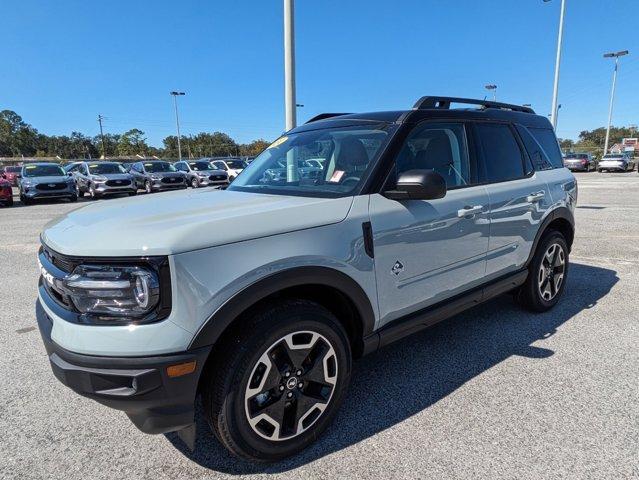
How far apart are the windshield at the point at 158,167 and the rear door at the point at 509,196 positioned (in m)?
22.2

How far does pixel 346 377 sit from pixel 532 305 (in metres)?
2.56

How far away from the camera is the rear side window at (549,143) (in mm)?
4211

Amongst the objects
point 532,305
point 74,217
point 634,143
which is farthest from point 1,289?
point 634,143

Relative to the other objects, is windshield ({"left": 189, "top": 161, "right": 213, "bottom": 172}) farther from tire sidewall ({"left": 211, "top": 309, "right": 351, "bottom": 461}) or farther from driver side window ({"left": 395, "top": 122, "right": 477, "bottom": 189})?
tire sidewall ({"left": 211, "top": 309, "right": 351, "bottom": 461})

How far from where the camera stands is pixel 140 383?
1.79 metres

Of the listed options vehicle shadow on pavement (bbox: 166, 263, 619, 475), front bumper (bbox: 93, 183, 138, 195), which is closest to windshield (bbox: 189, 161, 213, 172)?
front bumper (bbox: 93, 183, 138, 195)

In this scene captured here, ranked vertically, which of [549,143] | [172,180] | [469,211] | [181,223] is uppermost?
[549,143]

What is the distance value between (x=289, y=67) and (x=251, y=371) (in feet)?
22.8

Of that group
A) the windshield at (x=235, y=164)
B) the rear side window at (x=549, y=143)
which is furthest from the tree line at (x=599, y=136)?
the rear side window at (x=549, y=143)

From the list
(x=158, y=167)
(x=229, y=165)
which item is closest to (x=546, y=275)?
(x=158, y=167)

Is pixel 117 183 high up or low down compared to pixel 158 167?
down

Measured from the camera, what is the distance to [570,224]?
14.6 feet

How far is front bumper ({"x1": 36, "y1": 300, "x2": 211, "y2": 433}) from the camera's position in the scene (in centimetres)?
179

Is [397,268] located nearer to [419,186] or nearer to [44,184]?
[419,186]
